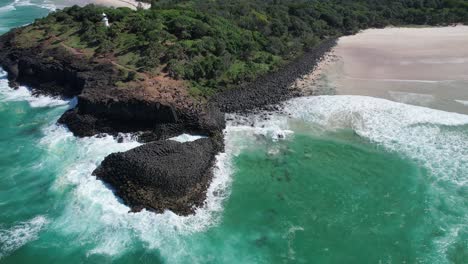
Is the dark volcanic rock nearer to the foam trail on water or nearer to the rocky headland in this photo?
the rocky headland

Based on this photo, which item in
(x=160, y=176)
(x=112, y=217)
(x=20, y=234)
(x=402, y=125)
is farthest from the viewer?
(x=402, y=125)

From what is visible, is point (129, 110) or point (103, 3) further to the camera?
point (103, 3)

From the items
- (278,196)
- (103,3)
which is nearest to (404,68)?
(278,196)

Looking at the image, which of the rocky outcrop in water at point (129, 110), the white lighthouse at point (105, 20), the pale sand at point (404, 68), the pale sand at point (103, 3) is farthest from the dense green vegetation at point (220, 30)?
the pale sand at point (103, 3)

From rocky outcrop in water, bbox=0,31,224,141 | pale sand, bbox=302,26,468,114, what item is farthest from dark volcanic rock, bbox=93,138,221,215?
pale sand, bbox=302,26,468,114

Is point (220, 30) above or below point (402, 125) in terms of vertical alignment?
above

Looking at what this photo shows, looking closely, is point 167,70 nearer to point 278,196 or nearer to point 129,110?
point 129,110
